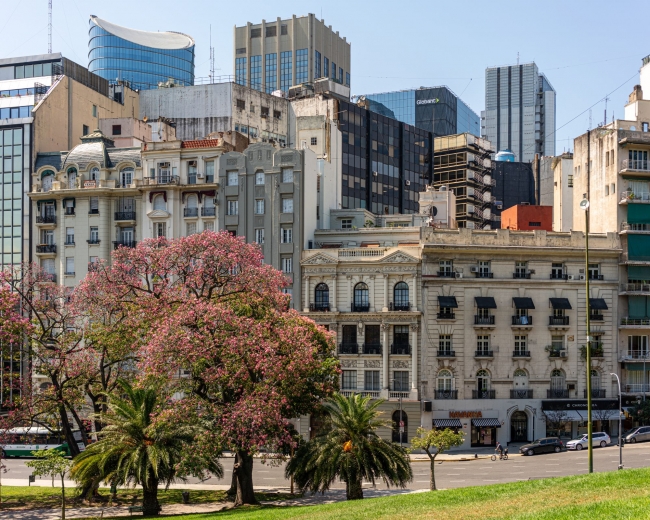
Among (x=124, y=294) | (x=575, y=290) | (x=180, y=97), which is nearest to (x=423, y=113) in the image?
(x=180, y=97)

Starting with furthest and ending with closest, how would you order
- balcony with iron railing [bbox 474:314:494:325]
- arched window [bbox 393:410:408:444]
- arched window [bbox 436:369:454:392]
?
balcony with iron railing [bbox 474:314:494:325], arched window [bbox 436:369:454:392], arched window [bbox 393:410:408:444]

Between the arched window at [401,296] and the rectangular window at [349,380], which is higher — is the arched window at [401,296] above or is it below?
above

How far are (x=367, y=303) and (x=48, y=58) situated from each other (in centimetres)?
5137

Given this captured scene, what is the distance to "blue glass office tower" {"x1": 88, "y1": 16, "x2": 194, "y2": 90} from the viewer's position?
190625 mm

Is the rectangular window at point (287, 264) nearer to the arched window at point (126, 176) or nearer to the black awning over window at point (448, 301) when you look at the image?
the black awning over window at point (448, 301)

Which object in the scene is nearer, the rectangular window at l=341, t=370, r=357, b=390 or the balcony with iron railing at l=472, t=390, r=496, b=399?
the balcony with iron railing at l=472, t=390, r=496, b=399

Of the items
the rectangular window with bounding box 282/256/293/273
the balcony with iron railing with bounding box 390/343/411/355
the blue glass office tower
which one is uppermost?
the blue glass office tower

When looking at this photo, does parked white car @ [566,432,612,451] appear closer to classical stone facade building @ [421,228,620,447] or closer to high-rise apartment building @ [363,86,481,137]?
classical stone facade building @ [421,228,620,447]

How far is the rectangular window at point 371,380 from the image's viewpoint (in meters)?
75.5

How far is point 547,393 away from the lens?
248 feet

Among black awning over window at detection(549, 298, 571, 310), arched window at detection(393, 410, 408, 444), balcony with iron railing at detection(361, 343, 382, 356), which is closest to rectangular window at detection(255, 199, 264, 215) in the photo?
balcony with iron railing at detection(361, 343, 382, 356)

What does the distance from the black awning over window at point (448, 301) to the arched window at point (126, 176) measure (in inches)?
1243

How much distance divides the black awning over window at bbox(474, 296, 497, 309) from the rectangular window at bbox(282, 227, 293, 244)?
55.2 feet

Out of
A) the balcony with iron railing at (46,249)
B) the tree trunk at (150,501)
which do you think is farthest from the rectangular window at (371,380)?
the tree trunk at (150,501)
